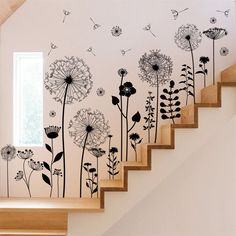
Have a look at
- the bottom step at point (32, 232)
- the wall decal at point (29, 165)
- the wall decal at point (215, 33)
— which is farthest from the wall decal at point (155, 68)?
the bottom step at point (32, 232)

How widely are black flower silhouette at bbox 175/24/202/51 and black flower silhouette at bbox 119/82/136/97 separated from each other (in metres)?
0.68

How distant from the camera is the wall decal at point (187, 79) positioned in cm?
360

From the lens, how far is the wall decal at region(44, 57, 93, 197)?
3.56 metres

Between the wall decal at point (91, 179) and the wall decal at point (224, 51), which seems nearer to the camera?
the wall decal at point (91, 179)

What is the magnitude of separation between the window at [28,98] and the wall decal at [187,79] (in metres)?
1.55

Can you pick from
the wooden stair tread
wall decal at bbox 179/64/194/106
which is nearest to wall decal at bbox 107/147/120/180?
the wooden stair tread

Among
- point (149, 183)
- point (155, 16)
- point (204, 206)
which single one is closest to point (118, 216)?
point (149, 183)

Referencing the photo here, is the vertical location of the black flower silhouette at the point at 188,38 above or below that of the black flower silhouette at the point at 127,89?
above

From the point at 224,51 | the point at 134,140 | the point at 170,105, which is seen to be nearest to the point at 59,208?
the point at 134,140

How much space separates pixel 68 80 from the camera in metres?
3.57

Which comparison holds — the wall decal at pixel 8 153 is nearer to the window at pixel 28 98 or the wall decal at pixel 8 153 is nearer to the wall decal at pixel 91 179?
the window at pixel 28 98

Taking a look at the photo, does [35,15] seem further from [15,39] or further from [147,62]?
[147,62]

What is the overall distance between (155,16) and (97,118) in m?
1.27

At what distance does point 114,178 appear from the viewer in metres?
3.53
